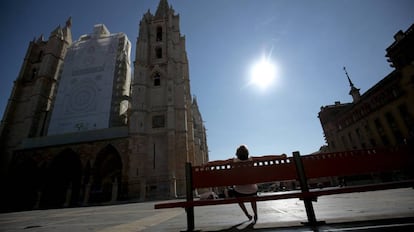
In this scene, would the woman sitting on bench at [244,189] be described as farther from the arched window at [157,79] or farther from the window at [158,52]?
the window at [158,52]

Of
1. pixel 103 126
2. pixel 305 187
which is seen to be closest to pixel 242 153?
pixel 305 187

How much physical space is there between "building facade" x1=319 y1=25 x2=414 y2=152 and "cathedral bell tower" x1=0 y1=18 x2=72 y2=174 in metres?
45.4

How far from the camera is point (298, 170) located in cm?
253

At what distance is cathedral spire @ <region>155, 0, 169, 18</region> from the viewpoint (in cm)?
3359

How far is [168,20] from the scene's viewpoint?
3212cm

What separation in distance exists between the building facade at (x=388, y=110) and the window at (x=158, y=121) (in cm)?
2255

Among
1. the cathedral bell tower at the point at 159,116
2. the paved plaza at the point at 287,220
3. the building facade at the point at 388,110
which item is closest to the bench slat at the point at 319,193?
the paved plaza at the point at 287,220

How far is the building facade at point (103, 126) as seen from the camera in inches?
882

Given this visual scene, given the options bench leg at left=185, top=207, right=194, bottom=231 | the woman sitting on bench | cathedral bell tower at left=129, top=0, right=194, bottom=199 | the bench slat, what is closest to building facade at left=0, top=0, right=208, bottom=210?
cathedral bell tower at left=129, top=0, right=194, bottom=199

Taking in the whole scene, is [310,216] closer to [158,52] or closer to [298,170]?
[298,170]

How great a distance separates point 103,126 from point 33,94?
54.1 feet

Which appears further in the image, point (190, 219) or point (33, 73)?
point (33, 73)

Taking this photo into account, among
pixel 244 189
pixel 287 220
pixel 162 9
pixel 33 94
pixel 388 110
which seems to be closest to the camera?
pixel 287 220

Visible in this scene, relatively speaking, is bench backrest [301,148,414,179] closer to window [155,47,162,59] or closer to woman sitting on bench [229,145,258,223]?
woman sitting on bench [229,145,258,223]
